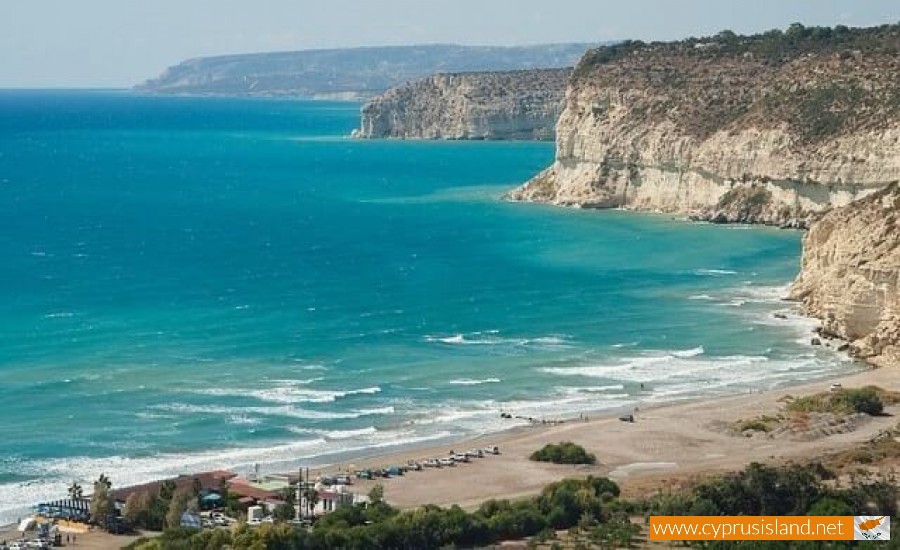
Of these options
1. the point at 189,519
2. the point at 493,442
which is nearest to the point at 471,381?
Result: the point at 493,442

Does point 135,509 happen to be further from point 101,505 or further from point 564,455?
point 564,455

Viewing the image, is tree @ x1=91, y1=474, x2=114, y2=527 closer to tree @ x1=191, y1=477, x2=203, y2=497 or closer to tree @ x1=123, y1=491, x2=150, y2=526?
tree @ x1=123, y1=491, x2=150, y2=526

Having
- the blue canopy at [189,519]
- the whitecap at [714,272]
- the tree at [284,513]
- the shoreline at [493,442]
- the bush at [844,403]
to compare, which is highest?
the tree at [284,513]

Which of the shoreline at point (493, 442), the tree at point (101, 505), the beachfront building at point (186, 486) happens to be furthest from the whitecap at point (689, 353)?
the tree at point (101, 505)

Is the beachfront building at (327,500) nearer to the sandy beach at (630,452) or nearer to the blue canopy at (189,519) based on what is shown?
the sandy beach at (630,452)

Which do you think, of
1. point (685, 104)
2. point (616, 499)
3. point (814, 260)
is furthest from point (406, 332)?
point (685, 104)

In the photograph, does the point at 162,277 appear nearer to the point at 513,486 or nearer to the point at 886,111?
the point at 513,486
